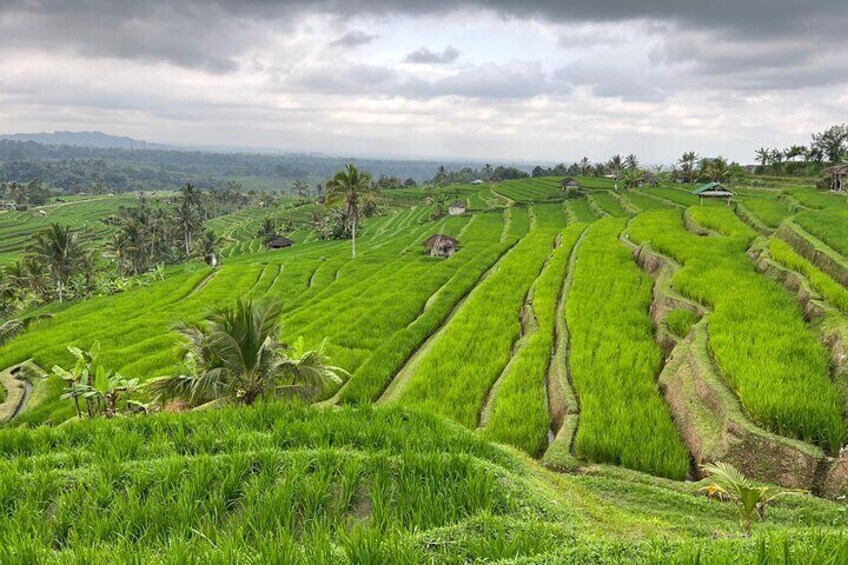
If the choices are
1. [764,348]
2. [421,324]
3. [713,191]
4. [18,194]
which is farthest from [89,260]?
[18,194]

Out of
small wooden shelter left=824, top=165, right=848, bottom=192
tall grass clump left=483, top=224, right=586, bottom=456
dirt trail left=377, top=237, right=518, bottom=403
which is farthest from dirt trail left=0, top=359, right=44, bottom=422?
small wooden shelter left=824, top=165, right=848, bottom=192

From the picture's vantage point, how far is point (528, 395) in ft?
34.4

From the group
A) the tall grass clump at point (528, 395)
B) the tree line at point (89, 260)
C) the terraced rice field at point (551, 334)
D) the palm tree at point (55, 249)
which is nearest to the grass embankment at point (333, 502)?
the terraced rice field at point (551, 334)

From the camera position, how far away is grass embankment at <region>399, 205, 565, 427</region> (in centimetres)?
1091

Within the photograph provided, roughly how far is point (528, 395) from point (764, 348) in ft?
14.7

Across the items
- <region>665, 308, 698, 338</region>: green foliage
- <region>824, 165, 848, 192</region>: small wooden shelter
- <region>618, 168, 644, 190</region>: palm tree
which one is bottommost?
<region>665, 308, 698, 338</region>: green foliage

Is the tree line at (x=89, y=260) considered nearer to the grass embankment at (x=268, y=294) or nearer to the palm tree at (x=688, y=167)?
the grass embankment at (x=268, y=294)

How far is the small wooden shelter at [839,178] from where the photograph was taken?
131ft

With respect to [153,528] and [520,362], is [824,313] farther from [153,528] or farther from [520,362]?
[153,528]

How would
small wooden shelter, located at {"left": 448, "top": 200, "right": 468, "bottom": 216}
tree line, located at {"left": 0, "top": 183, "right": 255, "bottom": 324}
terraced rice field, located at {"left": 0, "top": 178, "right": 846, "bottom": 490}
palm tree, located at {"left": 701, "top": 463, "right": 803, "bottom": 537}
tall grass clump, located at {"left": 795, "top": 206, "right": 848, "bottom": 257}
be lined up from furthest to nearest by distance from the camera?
small wooden shelter, located at {"left": 448, "top": 200, "right": 468, "bottom": 216} → tree line, located at {"left": 0, "top": 183, "right": 255, "bottom": 324} → tall grass clump, located at {"left": 795, "top": 206, "right": 848, "bottom": 257} → terraced rice field, located at {"left": 0, "top": 178, "right": 846, "bottom": 490} → palm tree, located at {"left": 701, "top": 463, "right": 803, "bottom": 537}

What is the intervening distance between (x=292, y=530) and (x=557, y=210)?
57.8 metres

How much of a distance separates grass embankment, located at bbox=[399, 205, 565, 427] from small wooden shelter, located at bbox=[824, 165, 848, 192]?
112 feet

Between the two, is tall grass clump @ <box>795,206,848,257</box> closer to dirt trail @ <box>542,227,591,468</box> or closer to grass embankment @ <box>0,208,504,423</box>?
dirt trail @ <box>542,227,591,468</box>

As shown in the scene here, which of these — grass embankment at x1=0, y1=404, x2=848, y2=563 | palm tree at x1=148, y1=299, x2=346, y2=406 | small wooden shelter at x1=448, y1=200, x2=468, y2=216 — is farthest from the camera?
small wooden shelter at x1=448, y1=200, x2=468, y2=216
